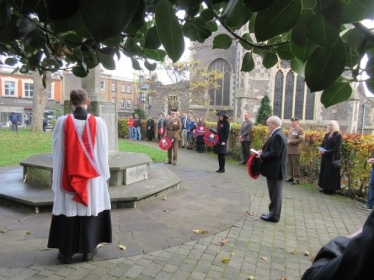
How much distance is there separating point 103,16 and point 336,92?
2.20ft

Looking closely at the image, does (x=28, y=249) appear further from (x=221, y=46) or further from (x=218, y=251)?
(x=221, y=46)

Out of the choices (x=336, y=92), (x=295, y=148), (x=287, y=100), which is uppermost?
(x=287, y=100)

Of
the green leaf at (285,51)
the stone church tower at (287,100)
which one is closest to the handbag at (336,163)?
the green leaf at (285,51)

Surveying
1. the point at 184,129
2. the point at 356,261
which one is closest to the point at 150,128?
the point at 184,129

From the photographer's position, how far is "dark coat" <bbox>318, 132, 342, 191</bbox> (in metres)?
7.02

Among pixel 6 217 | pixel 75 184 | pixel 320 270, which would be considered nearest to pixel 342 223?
pixel 75 184

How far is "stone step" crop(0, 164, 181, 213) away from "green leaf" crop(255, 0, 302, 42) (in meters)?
4.91

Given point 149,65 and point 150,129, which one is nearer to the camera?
point 149,65

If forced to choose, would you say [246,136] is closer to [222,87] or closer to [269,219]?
[269,219]

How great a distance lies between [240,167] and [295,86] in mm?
13960

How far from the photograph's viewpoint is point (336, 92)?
826 millimetres

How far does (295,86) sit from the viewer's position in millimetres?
21984

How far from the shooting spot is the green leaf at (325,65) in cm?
63

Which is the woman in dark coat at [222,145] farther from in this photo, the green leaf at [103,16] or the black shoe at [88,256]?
the green leaf at [103,16]
